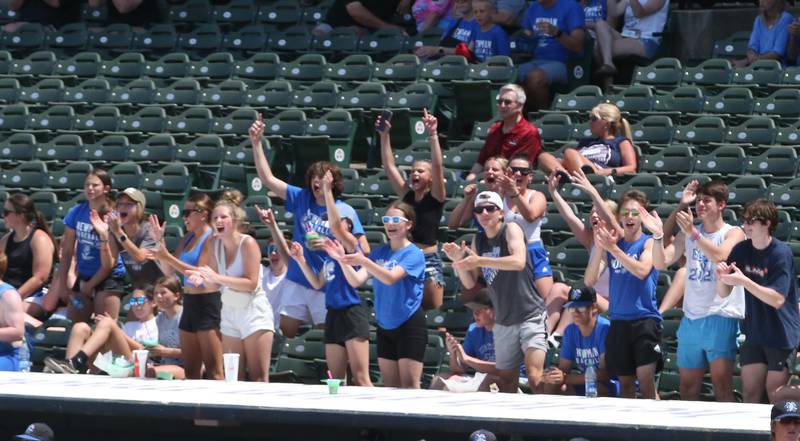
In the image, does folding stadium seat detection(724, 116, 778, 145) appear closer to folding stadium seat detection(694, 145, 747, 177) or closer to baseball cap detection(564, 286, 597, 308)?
folding stadium seat detection(694, 145, 747, 177)

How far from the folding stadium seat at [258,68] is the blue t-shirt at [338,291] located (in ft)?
18.3

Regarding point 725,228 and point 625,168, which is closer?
point 725,228

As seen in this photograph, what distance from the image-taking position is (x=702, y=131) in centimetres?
1375

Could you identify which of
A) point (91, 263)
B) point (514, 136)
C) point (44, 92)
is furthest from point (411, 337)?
point (44, 92)

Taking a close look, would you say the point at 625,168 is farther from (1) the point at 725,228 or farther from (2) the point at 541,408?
(2) the point at 541,408

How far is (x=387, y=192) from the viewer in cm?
1404

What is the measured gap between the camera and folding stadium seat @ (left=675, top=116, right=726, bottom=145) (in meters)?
13.7

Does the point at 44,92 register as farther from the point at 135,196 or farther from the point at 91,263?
the point at 135,196

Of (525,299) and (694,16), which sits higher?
(694,16)

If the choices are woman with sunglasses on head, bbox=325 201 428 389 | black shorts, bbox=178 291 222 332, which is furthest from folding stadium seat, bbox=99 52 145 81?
woman with sunglasses on head, bbox=325 201 428 389

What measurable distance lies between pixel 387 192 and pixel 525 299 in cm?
343

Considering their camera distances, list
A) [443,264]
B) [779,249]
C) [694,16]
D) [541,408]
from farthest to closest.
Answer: [694,16] < [443,264] < [779,249] < [541,408]

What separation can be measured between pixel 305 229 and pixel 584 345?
8.53ft

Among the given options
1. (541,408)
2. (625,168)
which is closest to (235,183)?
(625,168)
